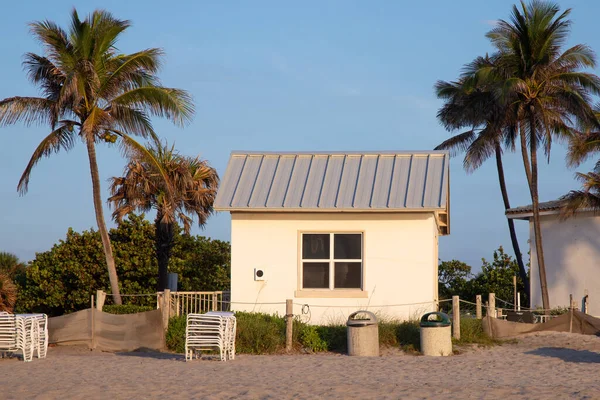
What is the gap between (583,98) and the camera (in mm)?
29156

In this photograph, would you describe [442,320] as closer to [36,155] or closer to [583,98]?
[36,155]

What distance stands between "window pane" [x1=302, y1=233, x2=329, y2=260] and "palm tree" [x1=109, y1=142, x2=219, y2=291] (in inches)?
311

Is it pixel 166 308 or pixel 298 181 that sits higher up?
pixel 298 181

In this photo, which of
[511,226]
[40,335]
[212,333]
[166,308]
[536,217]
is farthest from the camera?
[511,226]

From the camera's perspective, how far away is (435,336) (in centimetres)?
1758

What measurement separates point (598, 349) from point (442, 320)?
352 cm

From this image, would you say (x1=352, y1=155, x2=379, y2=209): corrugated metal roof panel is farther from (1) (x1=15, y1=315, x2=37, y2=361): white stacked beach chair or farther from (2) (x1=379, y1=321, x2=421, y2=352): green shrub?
(1) (x1=15, y1=315, x2=37, y2=361): white stacked beach chair

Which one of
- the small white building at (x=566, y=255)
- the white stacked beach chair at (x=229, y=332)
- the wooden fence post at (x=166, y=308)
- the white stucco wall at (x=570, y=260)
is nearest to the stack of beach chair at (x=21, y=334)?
the wooden fence post at (x=166, y=308)

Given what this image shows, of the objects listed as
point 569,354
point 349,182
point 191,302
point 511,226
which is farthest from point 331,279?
point 511,226

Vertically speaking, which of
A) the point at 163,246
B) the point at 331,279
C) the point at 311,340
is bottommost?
the point at 311,340

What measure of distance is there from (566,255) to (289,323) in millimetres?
14961

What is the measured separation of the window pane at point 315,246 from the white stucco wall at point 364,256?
0.60 ft

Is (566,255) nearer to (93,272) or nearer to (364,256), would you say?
(364,256)

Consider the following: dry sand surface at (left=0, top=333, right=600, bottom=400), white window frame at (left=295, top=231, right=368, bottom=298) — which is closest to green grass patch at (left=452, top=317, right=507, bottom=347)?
dry sand surface at (left=0, top=333, right=600, bottom=400)
